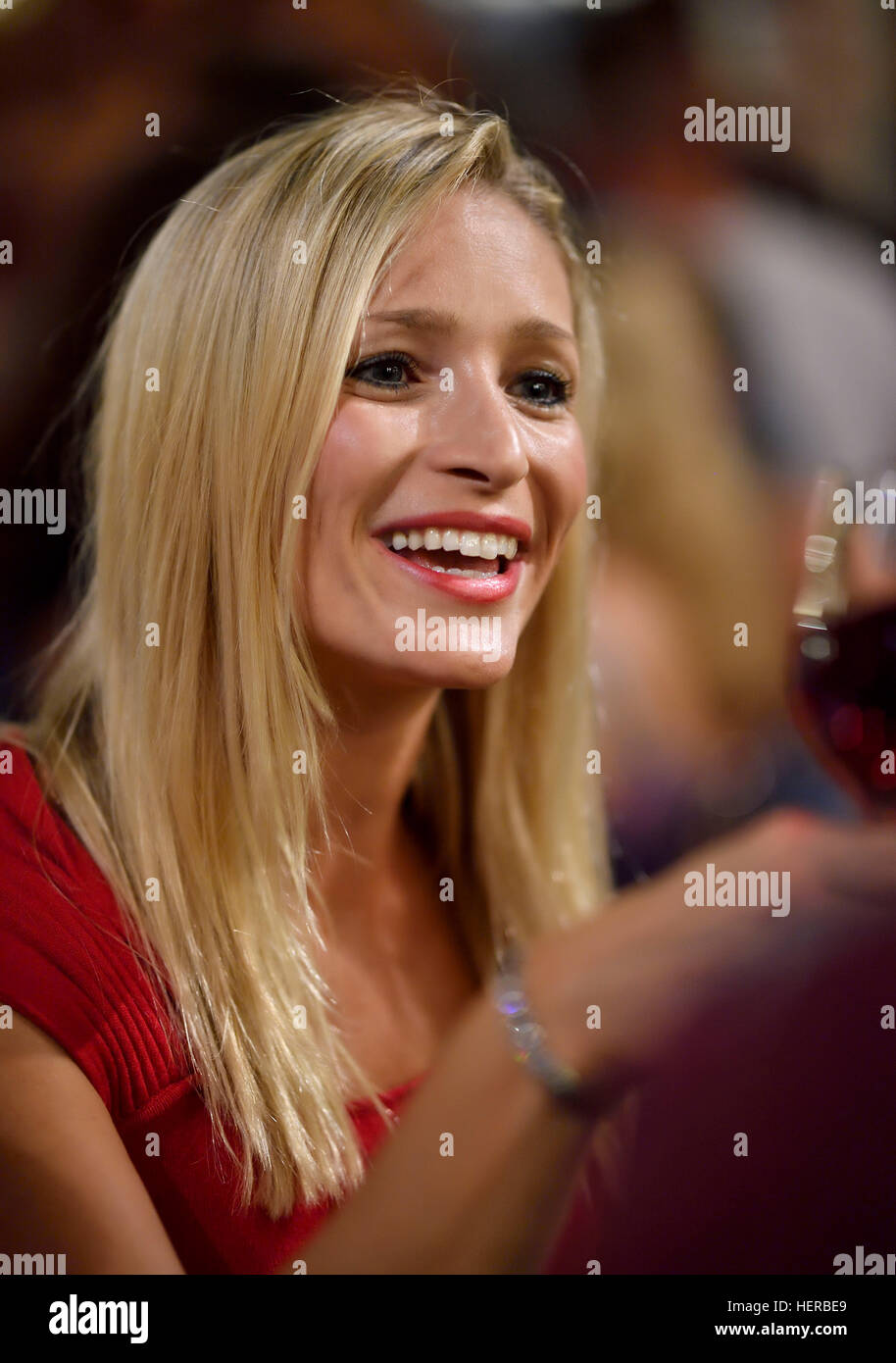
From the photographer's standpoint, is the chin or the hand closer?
the hand

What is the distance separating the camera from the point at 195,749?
0.90 metres

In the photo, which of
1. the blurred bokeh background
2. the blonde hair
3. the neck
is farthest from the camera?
the blurred bokeh background

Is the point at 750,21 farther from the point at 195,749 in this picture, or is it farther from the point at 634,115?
the point at 195,749

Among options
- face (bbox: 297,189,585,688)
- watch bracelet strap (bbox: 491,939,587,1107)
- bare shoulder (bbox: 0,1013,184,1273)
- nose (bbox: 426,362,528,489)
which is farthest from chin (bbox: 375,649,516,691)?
bare shoulder (bbox: 0,1013,184,1273)

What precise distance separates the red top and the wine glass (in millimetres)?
480

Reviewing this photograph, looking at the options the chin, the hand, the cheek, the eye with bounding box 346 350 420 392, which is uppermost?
the eye with bounding box 346 350 420 392

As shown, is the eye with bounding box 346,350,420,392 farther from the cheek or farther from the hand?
the hand

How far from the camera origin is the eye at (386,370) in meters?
0.87

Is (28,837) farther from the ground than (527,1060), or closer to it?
farther from the ground

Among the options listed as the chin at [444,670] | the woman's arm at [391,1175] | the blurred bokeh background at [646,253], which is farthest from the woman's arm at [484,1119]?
the blurred bokeh background at [646,253]

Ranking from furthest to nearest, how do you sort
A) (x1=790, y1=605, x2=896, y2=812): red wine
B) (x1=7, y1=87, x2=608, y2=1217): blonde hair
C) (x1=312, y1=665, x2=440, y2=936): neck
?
(x1=312, y1=665, x2=440, y2=936): neck, (x1=7, y1=87, x2=608, y2=1217): blonde hair, (x1=790, y1=605, x2=896, y2=812): red wine

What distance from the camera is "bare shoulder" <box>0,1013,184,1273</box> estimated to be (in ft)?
2.43
